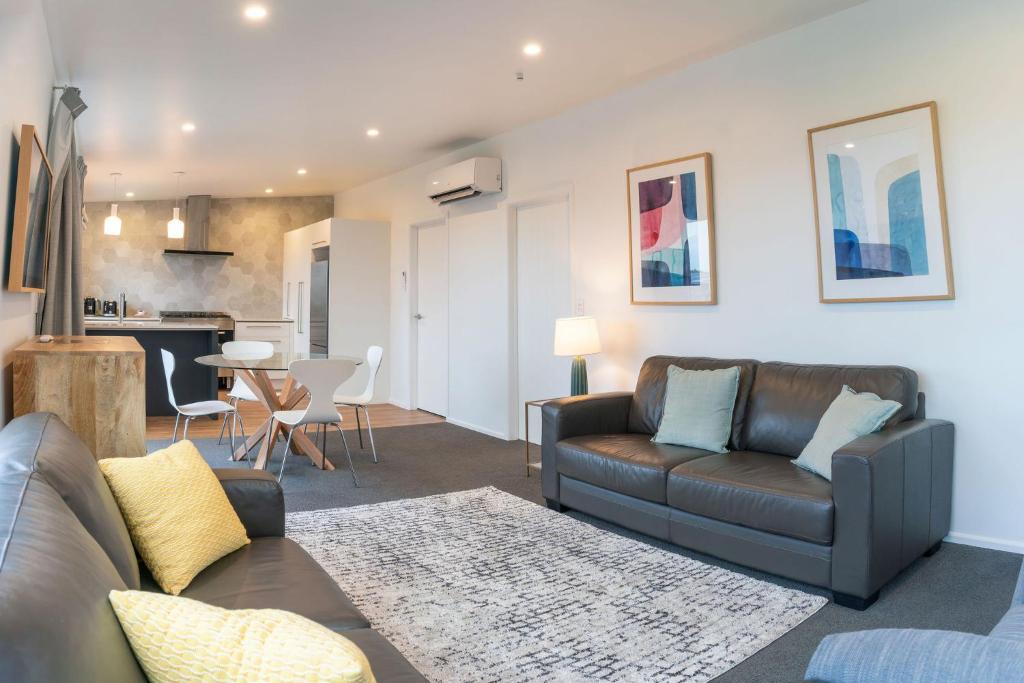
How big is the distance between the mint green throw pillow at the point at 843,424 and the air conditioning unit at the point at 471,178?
3609 mm

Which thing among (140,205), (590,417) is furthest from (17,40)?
(140,205)

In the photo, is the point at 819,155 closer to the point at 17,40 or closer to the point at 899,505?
the point at 899,505

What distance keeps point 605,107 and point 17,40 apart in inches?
137

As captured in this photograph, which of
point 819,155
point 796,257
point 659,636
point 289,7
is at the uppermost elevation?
point 289,7

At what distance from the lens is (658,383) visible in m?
3.94

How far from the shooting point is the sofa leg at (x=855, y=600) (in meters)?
2.42

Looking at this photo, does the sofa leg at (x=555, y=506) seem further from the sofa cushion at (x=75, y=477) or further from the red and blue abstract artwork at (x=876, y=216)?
the sofa cushion at (x=75, y=477)

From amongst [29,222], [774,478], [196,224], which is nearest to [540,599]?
[774,478]

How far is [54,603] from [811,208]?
12.2 ft

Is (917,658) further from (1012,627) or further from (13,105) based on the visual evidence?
(13,105)

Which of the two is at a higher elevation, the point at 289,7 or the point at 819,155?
the point at 289,7

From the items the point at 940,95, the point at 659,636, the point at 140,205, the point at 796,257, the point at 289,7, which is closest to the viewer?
the point at 659,636

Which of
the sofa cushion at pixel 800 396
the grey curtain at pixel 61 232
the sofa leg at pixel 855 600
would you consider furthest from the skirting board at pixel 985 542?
the grey curtain at pixel 61 232

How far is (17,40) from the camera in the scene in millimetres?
2652
